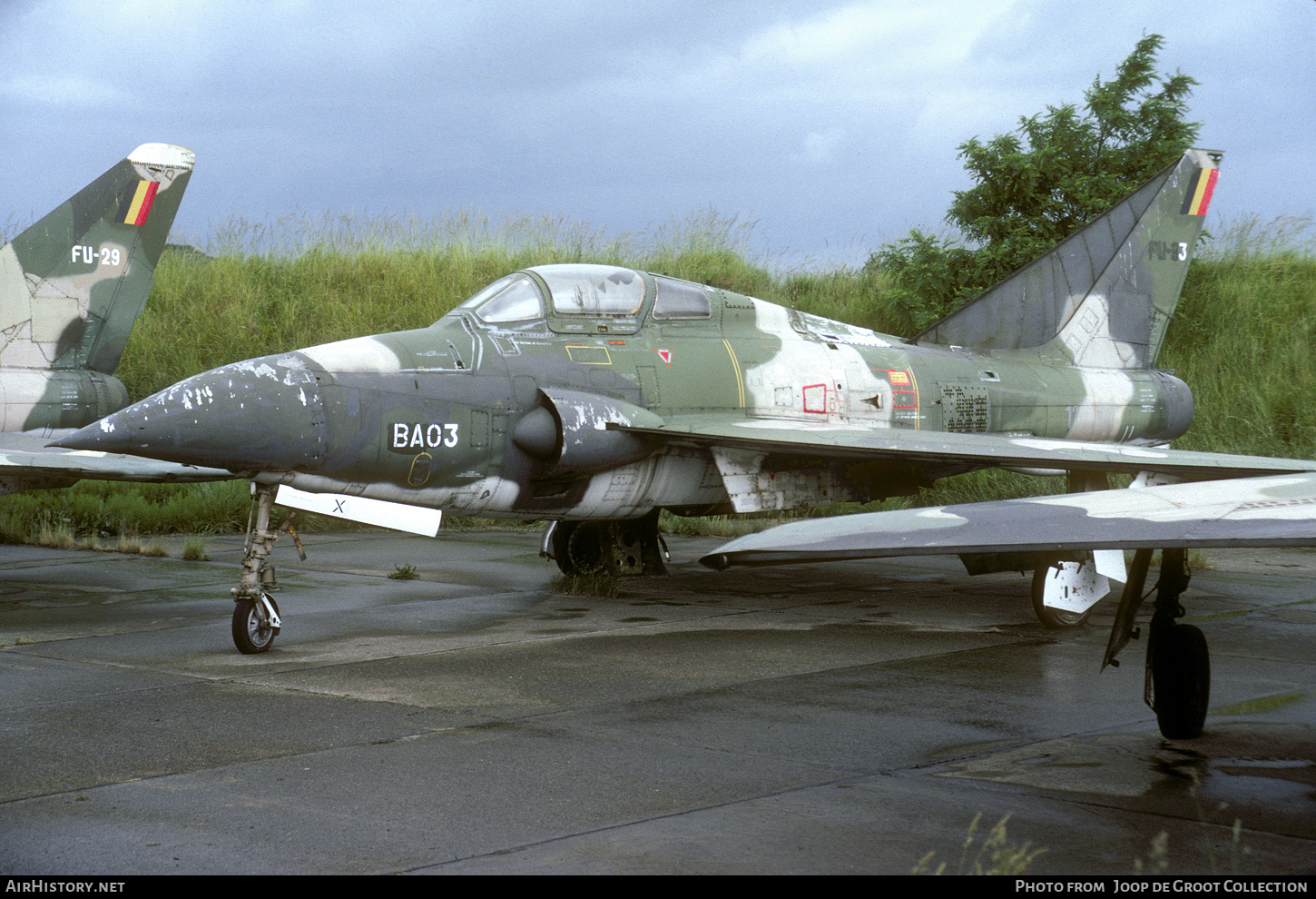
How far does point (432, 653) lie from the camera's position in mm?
7633

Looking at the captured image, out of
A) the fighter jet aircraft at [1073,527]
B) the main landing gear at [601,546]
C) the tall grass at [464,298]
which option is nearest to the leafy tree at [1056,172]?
the tall grass at [464,298]

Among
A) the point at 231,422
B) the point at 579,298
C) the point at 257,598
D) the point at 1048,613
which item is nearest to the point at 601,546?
the point at 579,298

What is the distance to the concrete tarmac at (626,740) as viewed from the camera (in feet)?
12.9

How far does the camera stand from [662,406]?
9430 millimetres

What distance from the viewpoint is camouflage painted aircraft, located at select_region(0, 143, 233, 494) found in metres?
10.9

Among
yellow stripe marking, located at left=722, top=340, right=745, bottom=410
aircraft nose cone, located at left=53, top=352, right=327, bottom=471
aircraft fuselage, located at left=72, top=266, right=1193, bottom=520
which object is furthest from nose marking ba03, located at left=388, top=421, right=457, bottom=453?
yellow stripe marking, located at left=722, top=340, right=745, bottom=410

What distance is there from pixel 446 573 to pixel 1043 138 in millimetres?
12983

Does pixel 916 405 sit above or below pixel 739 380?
below

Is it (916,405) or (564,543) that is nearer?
(916,405)

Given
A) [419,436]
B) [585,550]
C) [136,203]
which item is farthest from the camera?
[136,203]

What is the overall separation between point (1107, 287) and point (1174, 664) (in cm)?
789

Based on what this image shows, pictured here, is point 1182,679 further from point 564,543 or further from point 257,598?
point 564,543

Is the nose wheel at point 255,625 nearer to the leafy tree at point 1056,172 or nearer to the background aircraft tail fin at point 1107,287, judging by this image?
the background aircraft tail fin at point 1107,287

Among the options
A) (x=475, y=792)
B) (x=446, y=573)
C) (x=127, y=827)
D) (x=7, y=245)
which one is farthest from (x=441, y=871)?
(x=7, y=245)
